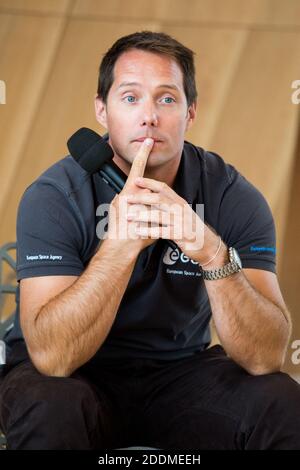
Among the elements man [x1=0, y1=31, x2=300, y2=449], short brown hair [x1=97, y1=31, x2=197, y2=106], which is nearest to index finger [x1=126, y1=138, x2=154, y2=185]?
man [x1=0, y1=31, x2=300, y2=449]

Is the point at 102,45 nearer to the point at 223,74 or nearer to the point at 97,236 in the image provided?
the point at 223,74

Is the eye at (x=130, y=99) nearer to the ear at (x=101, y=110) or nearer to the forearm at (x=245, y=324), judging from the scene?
the ear at (x=101, y=110)

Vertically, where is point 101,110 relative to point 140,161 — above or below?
above

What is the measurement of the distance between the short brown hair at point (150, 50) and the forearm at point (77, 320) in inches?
17.7

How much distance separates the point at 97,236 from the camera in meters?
1.28

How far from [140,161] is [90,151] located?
0.09 meters

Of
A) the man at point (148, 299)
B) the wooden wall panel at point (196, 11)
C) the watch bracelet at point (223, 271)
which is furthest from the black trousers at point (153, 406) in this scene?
the wooden wall panel at point (196, 11)

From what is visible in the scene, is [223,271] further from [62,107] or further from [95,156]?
[62,107]

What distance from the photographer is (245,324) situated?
47.9 inches

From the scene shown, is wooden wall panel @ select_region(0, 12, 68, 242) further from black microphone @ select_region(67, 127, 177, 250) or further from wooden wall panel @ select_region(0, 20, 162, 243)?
black microphone @ select_region(67, 127, 177, 250)

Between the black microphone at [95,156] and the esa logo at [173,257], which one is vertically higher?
the black microphone at [95,156]

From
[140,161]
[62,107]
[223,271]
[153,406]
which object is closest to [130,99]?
[140,161]

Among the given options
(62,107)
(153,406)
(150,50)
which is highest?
(62,107)

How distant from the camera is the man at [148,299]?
1.10m
